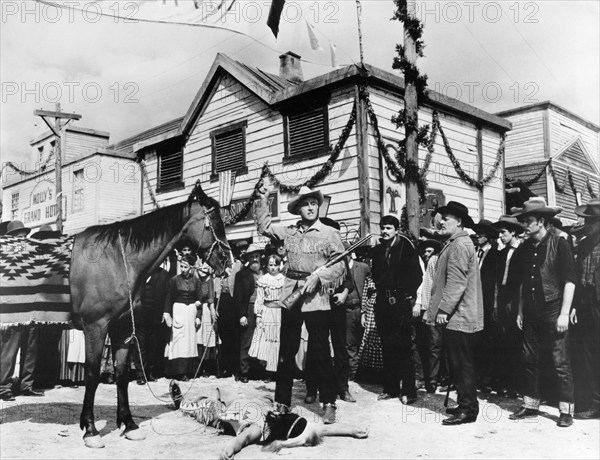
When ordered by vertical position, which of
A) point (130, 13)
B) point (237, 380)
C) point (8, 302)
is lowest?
point (237, 380)

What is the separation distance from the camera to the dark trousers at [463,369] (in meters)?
4.91

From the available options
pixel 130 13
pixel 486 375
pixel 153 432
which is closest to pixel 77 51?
pixel 130 13

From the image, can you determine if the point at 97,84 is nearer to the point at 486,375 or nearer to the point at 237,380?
the point at 237,380

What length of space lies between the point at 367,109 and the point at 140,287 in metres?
6.33

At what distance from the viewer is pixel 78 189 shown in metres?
18.1

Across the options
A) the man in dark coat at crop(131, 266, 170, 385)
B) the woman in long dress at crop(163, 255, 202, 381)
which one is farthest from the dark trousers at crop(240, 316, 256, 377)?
the man in dark coat at crop(131, 266, 170, 385)

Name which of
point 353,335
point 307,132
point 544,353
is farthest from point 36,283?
point 307,132

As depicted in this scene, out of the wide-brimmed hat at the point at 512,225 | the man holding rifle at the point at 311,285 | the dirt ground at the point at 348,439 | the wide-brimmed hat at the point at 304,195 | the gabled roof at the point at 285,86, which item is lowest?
the dirt ground at the point at 348,439

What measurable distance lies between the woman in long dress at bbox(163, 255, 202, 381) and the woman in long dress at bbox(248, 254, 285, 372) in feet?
3.35

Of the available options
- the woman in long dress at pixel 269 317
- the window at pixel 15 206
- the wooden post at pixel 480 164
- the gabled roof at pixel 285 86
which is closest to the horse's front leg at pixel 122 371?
the woman in long dress at pixel 269 317

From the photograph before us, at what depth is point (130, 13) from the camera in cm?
463

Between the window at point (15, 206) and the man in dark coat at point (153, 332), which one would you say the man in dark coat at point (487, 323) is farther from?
the window at point (15, 206)

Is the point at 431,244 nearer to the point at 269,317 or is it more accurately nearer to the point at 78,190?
the point at 269,317

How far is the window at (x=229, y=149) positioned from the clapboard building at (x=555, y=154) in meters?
8.96
